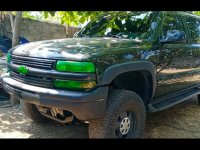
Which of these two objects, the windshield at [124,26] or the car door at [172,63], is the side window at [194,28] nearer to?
the car door at [172,63]

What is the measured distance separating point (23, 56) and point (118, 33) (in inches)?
64.2

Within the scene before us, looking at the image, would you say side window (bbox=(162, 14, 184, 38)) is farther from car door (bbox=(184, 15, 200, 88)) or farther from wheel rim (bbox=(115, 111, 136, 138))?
wheel rim (bbox=(115, 111, 136, 138))

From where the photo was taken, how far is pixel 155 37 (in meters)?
4.69

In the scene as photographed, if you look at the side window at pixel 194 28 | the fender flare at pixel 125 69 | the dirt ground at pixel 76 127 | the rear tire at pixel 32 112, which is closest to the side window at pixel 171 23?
the side window at pixel 194 28

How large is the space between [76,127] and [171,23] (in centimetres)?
235

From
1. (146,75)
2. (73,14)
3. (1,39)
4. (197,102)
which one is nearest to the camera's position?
(146,75)

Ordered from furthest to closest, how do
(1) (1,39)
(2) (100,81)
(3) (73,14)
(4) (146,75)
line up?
1. (1) (1,39)
2. (3) (73,14)
3. (4) (146,75)
4. (2) (100,81)

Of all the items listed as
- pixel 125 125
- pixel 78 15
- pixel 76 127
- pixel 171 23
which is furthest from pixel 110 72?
pixel 78 15

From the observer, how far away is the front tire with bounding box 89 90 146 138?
3.73 m

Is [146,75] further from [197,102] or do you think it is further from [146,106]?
[197,102]

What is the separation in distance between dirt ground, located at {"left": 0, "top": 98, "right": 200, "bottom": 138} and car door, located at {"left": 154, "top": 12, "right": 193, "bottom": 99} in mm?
579

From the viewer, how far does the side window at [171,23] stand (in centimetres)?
497

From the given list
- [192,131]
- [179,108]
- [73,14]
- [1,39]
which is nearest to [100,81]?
[192,131]

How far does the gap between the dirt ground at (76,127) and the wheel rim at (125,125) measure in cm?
55
